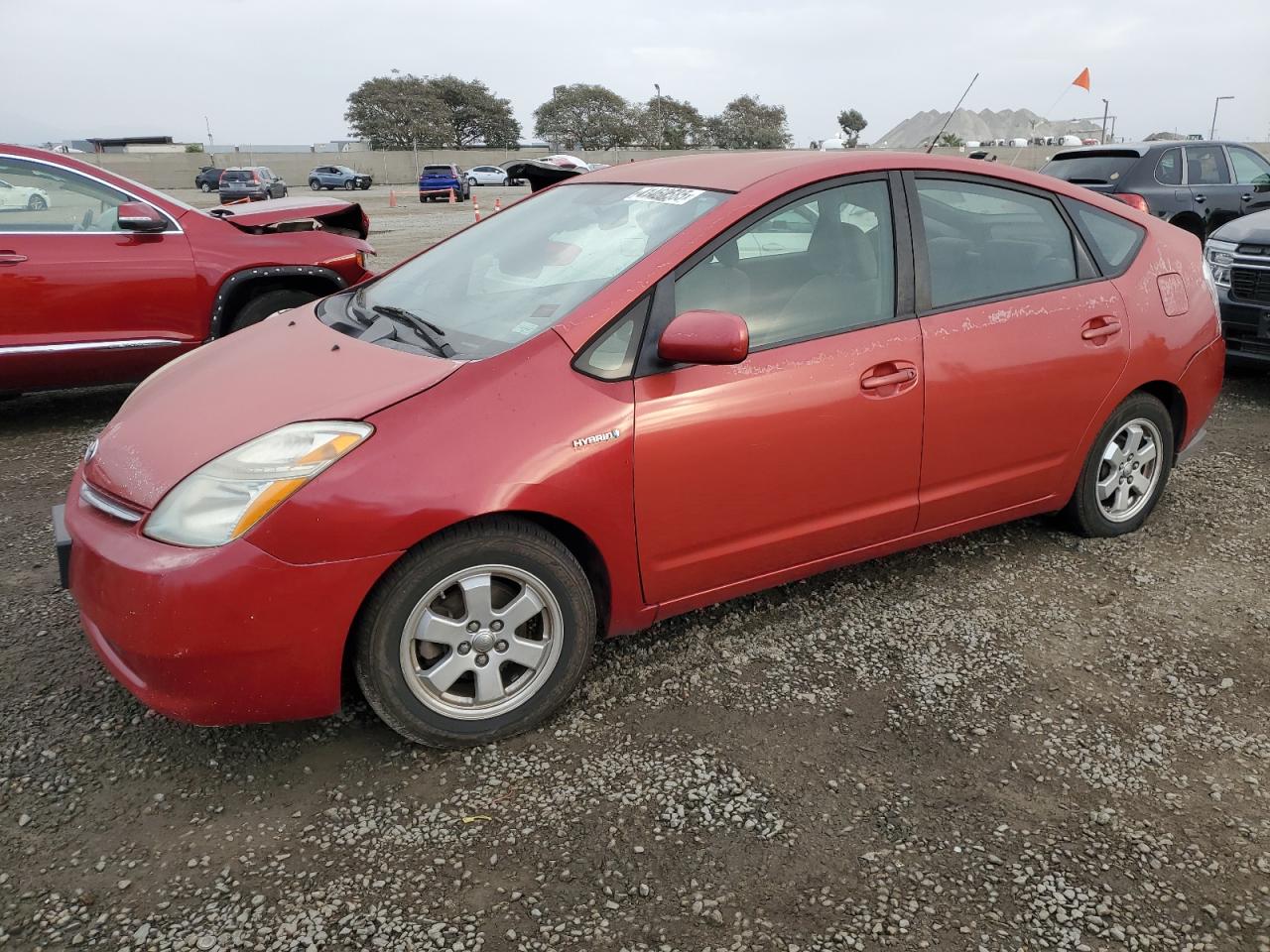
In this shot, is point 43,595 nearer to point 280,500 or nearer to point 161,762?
point 161,762

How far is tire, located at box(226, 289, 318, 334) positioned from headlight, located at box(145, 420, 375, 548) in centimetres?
380

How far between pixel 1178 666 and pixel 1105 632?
0.26 m

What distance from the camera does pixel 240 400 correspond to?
269 centimetres

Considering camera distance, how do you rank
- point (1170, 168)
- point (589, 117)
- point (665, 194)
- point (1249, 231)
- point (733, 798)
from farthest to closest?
point (589, 117) < point (1170, 168) < point (1249, 231) < point (665, 194) < point (733, 798)

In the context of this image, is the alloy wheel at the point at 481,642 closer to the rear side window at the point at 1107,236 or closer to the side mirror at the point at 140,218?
the rear side window at the point at 1107,236

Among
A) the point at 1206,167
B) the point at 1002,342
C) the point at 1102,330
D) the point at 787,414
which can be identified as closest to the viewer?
the point at 787,414

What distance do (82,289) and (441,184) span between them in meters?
33.6

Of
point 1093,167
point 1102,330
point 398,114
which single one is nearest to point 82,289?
point 1102,330

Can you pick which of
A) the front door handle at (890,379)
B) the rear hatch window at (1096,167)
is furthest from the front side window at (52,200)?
the rear hatch window at (1096,167)

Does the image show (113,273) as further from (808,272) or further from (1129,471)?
(1129,471)

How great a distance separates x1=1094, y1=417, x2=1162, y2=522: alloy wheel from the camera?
12.8 feet

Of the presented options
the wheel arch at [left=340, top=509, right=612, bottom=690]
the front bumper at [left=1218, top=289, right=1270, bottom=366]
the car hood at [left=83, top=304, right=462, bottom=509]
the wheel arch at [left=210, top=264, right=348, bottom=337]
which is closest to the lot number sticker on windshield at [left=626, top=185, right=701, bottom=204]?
the car hood at [left=83, top=304, right=462, bottom=509]

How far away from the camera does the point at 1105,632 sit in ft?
10.8

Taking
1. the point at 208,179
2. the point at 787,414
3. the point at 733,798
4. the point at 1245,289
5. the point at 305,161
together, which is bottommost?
the point at 733,798
